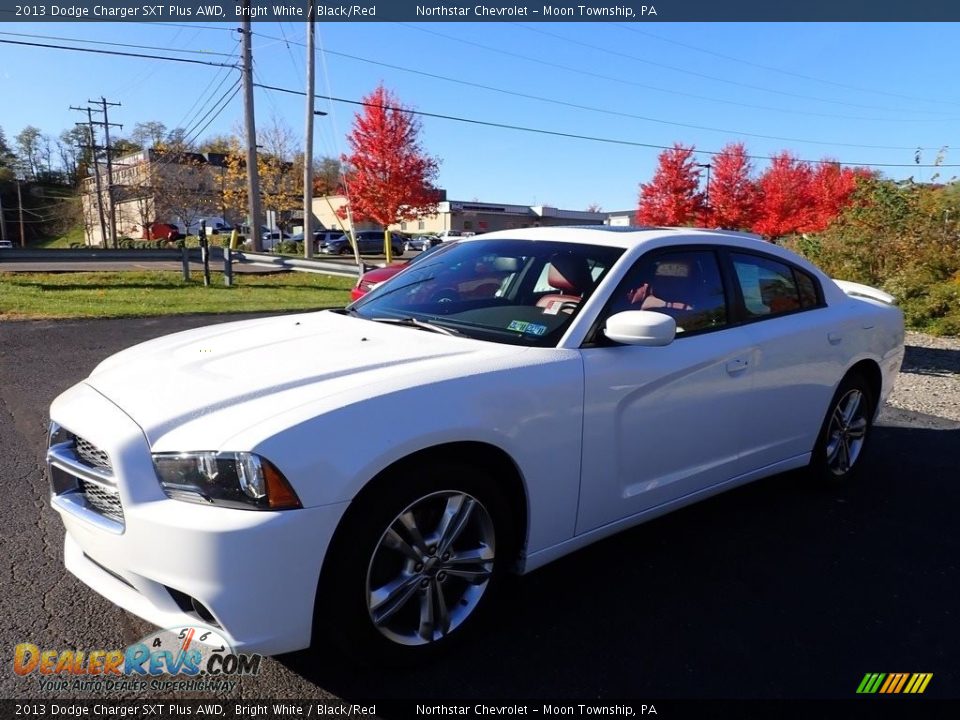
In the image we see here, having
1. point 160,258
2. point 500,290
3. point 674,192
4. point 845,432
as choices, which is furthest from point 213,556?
point 674,192

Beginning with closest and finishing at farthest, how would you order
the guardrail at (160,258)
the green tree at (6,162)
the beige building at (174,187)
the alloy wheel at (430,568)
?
the alloy wheel at (430,568) → the guardrail at (160,258) → the beige building at (174,187) → the green tree at (6,162)

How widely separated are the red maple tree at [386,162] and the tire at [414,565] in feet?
82.2

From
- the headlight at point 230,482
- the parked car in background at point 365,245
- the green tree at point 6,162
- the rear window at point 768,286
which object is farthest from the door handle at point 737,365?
the green tree at point 6,162

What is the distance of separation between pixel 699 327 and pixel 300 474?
2.21 metres

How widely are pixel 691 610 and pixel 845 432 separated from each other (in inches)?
86.1

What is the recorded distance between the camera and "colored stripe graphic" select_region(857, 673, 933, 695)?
253 cm

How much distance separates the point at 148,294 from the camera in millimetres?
13539

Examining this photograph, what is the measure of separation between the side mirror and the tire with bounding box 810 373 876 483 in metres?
Answer: 2.04

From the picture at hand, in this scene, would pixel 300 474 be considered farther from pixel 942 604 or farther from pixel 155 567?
pixel 942 604

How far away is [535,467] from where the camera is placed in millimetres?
2672

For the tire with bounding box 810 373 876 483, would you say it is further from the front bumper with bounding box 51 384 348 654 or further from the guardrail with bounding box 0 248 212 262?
the guardrail with bounding box 0 248 212 262

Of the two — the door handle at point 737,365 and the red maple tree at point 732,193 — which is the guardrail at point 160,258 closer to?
the door handle at point 737,365

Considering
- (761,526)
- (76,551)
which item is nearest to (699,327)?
(761,526)

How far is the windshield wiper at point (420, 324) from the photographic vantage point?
10.3ft
